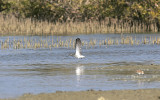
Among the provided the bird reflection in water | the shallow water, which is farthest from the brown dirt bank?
the bird reflection in water

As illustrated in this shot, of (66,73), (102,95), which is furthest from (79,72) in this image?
(102,95)

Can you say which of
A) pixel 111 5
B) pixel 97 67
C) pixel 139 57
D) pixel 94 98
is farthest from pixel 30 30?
pixel 94 98

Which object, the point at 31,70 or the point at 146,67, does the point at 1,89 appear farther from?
the point at 146,67

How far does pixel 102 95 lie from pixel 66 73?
183 inches

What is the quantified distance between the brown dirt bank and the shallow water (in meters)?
0.63

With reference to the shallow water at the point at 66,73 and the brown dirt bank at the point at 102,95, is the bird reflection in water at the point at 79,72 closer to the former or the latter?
the shallow water at the point at 66,73

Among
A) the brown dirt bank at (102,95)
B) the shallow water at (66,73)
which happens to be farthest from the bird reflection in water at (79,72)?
the brown dirt bank at (102,95)

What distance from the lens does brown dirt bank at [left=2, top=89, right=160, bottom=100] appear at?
33.4 feet

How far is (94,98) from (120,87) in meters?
1.75

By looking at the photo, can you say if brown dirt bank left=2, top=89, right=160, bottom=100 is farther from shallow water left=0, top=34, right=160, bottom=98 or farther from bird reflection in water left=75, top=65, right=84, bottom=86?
bird reflection in water left=75, top=65, right=84, bottom=86

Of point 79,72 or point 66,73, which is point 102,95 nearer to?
point 66,73

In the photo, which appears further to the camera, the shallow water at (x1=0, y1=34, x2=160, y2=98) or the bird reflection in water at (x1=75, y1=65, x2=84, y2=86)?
the bird reflection in water at (x1=75, y1=65, x2=84, y2=86)

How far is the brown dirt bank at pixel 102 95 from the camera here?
1018 centimetres

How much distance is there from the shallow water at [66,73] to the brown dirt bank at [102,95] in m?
0.63
